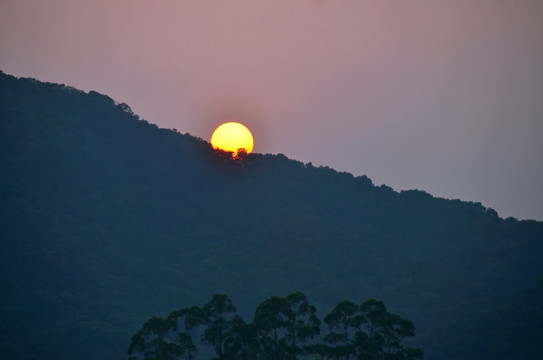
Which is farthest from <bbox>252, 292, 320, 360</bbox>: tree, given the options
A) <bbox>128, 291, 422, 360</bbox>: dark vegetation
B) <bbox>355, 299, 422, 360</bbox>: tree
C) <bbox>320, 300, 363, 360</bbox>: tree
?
<bbox>355, 299, 422, 360</bbox>: tree

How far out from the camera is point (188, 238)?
95250mm

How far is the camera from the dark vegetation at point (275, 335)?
1671 inches

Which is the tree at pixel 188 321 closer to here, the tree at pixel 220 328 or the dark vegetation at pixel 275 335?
the dark vegetation at pixel 275 335

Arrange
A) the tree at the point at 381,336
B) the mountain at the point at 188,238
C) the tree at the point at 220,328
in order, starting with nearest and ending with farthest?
1. the tree at the point at 381,336
2. the tree at the point at 220,328
3. the mountain at the point at 188,238

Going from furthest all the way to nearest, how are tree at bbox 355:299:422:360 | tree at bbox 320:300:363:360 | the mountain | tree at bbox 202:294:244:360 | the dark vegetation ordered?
the mountain → tree at bbox 202:294:244:360 → tree at bbox 320:300:363:360 → tree at bbox 355:299:422:360 → the dark vegetation

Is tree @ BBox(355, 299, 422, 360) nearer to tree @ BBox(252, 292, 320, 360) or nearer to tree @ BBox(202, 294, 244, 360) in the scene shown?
tree @ BBox(252, 292, 320, 360)

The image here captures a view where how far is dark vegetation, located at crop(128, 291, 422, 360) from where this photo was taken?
4244 centimetres

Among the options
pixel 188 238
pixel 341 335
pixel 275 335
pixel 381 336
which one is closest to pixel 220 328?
pixel 275 335

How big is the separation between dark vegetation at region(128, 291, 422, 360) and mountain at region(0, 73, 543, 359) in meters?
24.7

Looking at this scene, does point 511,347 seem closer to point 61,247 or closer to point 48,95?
point 61,247

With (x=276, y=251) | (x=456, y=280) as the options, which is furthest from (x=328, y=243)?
(x=456, y=280)

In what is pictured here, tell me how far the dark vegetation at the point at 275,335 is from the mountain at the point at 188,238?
24740 millimetres

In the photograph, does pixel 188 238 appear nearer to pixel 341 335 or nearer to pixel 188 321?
pixel 188 321

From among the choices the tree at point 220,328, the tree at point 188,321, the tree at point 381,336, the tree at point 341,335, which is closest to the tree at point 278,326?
the tree at point 341,335
